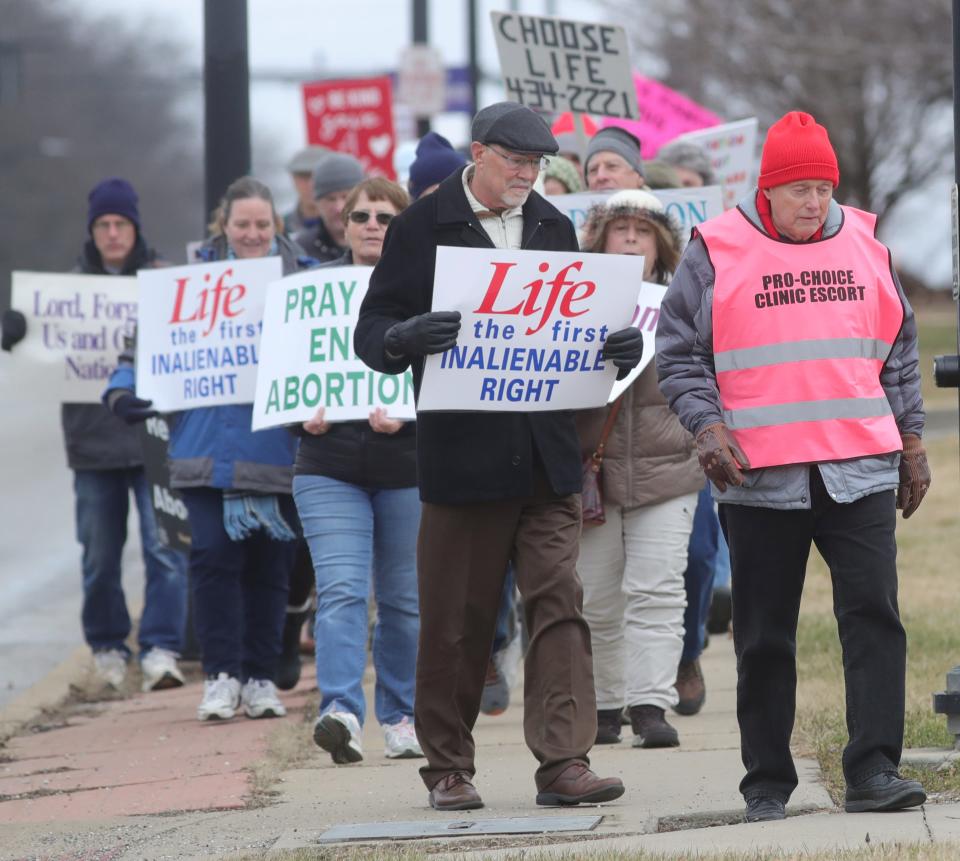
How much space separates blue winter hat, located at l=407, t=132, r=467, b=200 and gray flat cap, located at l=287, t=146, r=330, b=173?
4167 millimetres

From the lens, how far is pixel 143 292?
907cm

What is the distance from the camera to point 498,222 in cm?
659

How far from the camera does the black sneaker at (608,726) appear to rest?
7.80 m

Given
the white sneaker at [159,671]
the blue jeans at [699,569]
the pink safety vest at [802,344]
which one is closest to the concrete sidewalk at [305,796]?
the blue jeans at [699,569]

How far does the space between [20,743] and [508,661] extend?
1940 millimetres

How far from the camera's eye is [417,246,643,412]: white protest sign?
21.0 feet

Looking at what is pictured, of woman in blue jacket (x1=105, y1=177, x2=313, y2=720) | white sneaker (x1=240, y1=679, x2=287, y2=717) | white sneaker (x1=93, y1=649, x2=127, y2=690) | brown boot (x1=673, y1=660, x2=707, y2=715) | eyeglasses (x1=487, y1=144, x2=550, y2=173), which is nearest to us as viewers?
eyeglasses (x1=487, y1=144, x2=550, y2=173)

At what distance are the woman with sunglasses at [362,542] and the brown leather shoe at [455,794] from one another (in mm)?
896

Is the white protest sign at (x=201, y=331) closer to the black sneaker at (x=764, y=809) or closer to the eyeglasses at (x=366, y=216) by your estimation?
the eyeglasses at (x=366, y=216)

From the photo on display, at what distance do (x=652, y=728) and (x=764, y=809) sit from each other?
62.7 inches

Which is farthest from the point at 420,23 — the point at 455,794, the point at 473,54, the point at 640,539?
the point at 455,794

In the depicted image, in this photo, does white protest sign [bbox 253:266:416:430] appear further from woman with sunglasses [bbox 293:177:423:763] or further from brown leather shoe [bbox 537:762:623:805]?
brown leather shoe [bbox 537:762:623:805]

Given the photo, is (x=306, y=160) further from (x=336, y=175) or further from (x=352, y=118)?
(x=352, y=118)

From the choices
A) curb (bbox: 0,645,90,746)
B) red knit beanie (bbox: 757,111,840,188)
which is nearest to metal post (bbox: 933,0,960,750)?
red knit beanie (bbox: 757,111,840,188)
